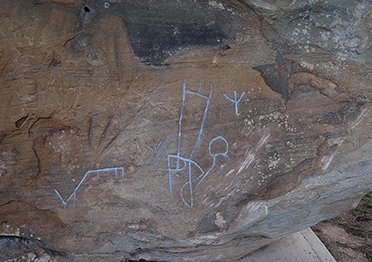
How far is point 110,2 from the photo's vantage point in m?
1.96

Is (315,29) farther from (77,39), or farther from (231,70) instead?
(77,39)

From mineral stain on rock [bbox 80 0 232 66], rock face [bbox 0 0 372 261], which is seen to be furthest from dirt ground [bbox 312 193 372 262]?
mineral stain on rock [bbox 80 0 232 66]

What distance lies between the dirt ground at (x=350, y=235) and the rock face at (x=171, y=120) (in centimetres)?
129

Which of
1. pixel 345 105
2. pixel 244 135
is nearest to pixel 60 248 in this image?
pixel 244 135

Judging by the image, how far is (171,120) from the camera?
2219mm

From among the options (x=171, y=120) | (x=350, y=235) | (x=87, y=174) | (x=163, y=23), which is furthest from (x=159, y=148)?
(x=350, y=235)

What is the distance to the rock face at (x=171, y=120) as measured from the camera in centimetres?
201

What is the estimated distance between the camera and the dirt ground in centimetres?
374

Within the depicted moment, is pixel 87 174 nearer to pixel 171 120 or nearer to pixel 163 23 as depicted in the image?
pixel 171 120

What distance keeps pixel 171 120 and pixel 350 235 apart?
7.62 feet

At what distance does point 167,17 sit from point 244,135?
1.99 feet

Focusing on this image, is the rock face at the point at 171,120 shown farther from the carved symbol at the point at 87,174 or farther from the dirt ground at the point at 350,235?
the dirt ground at the point at 350,235

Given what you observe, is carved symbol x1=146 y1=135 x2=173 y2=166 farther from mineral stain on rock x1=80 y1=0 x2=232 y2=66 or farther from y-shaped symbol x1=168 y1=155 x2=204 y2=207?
mineral stain on rock x1=80 y1=0 x2=232 y2=66

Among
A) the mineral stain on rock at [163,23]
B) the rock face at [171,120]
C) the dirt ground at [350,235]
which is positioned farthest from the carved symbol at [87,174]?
the dirt ground at [350,235]
